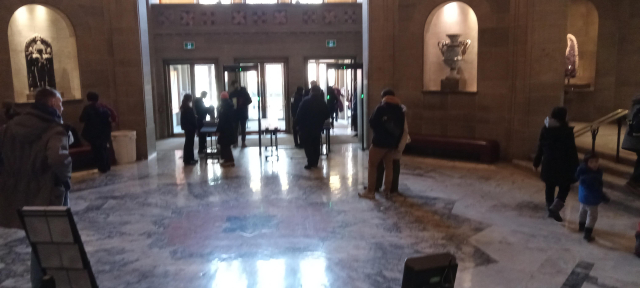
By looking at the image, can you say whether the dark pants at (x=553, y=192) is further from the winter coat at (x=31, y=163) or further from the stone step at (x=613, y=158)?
the winter coat at (x=31, y=163)

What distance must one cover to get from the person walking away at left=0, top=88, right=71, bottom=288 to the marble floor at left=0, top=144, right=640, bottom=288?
0.99 metres

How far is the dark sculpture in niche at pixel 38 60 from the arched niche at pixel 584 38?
1102 centimetres

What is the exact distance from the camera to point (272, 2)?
14.5m

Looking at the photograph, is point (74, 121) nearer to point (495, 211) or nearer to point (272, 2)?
point (272, 2)

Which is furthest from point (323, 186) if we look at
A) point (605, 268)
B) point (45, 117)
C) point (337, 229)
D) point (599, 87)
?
point (599, 87)

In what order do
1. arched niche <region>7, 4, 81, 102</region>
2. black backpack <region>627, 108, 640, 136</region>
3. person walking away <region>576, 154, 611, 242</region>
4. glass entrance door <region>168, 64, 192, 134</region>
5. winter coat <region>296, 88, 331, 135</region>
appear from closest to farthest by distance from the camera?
person walking away <region>576, 154, 611, 242</region>, black backpack <region>627, 108, 640, 136</region>, winter coat <region>296, 88, 331, 135</region>, arched niche <region>7, 4, 81, 102</region>, glass entrance door <region>168, 64, 192, 134</region>

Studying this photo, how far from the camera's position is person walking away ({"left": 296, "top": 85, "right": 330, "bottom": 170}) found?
850 centimetres

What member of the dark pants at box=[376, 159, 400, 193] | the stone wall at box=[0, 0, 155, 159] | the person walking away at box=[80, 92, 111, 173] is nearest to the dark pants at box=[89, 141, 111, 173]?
the person walking away at box=[80, 92, 111, 173]

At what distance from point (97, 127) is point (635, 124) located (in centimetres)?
804

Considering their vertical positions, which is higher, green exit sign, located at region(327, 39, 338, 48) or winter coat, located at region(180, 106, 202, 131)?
green exit sign, located at region(327, 39, 338, 48)

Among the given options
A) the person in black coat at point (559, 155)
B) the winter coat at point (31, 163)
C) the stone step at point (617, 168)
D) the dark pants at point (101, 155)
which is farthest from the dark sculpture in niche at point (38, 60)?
the stone step at point (617, 168)

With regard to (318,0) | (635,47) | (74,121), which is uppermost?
(318,0)

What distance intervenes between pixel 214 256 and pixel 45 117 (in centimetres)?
200

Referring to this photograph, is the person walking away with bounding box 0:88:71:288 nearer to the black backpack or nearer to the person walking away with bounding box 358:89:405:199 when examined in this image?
the person walking away with bounding box 358:89:405:199
